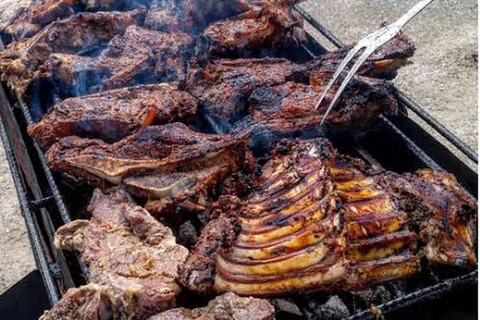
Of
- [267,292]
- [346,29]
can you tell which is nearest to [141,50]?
[267,292]

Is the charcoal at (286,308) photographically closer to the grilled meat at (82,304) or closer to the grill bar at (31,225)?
the grilled meat at (82,304)

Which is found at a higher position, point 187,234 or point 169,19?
point 169,19

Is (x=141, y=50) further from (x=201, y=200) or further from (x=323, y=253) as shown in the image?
(x=323, y=253)

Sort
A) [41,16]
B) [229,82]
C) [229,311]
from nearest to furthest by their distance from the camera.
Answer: [229,311] → [229,82] → [41,16]

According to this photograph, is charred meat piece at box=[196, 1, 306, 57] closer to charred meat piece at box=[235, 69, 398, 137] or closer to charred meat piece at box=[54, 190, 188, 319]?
charred meat piece at box=[235, 69, 398, 137]

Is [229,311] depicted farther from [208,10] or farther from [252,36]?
[208,10]

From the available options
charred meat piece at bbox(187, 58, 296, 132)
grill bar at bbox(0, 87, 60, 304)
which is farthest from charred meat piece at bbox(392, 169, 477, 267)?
grill bar at bbox(0, 87, 60, 304)

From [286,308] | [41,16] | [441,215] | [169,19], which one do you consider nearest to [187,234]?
[286,308]
